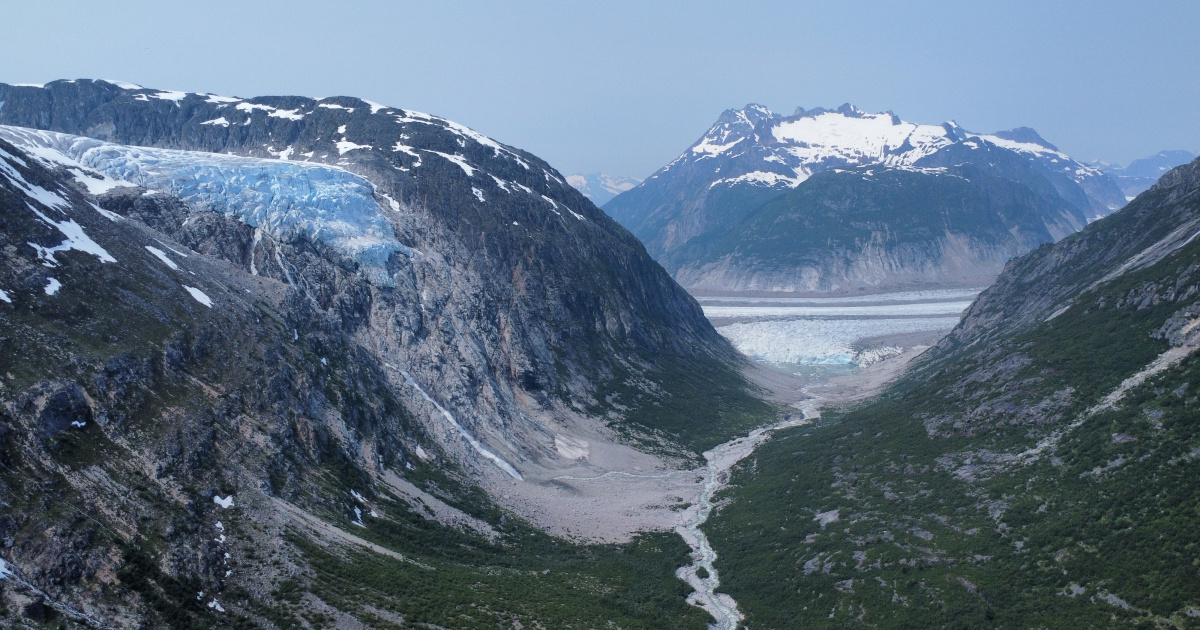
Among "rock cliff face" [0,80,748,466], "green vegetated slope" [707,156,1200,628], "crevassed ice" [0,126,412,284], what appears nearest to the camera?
"green vegetated slope" [707,156,1200,628]

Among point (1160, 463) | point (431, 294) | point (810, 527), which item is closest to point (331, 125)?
point (431, 294)

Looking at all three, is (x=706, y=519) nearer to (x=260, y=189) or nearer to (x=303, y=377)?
(x=303, y=377)

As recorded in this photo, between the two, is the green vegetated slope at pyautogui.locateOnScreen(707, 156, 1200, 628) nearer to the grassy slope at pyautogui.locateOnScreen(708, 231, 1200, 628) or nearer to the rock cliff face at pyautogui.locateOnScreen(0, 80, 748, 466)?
the grassy slope at pyautogui.locateOnScreen(708, 231, 1200, 628)

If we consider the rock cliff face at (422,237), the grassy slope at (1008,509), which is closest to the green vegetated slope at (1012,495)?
the grassy slope at (1008,509)

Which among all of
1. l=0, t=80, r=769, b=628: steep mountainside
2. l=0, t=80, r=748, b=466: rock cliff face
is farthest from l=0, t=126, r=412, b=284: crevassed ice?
l=0, t=80, r=769, b=628: steep mountainside

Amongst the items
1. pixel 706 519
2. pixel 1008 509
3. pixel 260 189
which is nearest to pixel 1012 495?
pixel 1008 509

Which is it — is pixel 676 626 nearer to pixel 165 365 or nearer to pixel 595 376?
pixel 165 365
